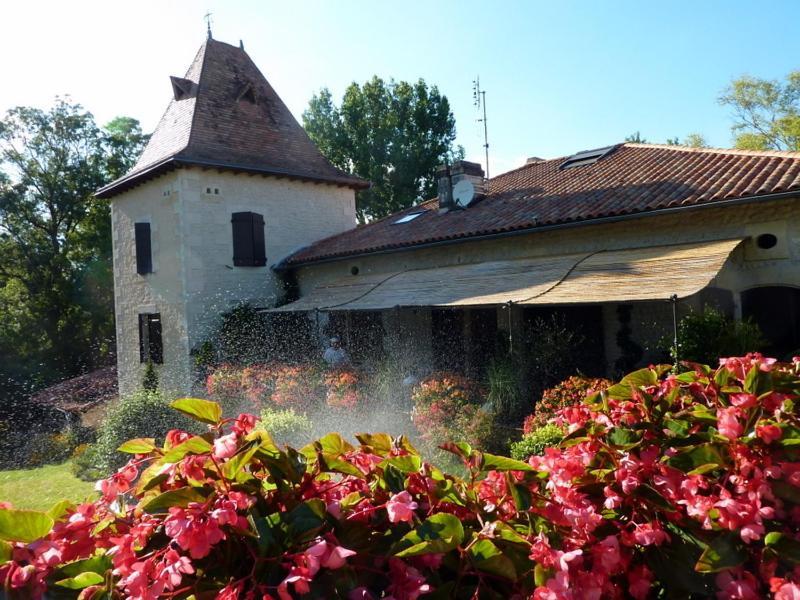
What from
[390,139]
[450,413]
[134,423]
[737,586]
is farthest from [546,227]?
[390,139]

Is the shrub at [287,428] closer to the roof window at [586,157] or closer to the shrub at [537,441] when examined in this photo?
the shrub at [537,441]

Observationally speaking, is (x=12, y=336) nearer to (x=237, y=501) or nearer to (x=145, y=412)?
(x=145, y=412)

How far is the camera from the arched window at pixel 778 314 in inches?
488

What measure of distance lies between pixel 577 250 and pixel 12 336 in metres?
31.7

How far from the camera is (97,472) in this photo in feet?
44.0

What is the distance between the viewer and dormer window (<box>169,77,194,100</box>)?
67.9 ft

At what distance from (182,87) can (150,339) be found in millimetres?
8821

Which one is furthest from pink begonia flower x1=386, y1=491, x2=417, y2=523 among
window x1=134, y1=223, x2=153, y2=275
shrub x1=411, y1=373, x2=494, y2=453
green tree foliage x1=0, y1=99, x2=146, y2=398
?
green tree foliage x1=0, y1=99, x2=146, y2=398

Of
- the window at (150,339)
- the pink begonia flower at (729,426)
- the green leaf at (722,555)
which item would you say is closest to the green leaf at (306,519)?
the green leaf at (722,555)

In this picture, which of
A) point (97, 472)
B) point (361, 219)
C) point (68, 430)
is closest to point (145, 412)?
point (97, 472)

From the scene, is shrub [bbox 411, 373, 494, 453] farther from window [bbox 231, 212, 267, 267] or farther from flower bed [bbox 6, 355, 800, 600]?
window [bbox 231, 212, 267, 267]

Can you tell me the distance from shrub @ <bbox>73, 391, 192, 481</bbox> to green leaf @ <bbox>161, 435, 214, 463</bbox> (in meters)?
11.1

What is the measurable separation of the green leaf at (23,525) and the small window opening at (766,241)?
12.2 m

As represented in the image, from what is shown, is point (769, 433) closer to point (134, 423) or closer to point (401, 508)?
point (401, 508)
